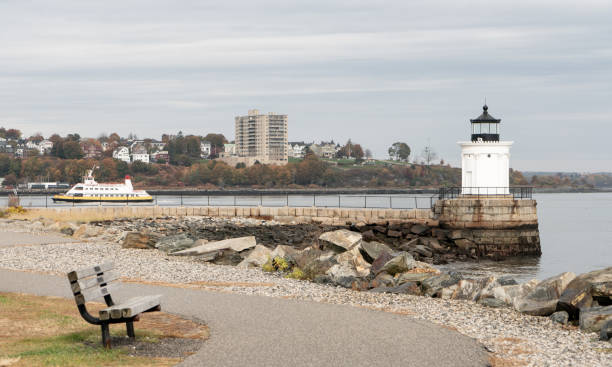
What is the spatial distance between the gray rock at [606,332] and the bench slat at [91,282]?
646 cm

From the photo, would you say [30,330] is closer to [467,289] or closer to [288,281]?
[288,281]

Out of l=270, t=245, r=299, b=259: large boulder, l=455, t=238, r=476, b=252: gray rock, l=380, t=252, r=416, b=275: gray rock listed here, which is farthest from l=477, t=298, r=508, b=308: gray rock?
l=455, t=238, r=476, b=252: gray rock

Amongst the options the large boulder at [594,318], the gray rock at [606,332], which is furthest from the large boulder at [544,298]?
the gray rock at [606,332]

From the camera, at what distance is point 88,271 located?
8719 millimetres

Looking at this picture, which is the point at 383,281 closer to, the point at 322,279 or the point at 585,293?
the point at 322,279

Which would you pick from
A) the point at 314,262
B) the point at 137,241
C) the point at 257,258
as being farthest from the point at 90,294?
the point at 137,241

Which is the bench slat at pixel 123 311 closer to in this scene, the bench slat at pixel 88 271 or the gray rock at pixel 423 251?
the bench slat at pixel 88 271

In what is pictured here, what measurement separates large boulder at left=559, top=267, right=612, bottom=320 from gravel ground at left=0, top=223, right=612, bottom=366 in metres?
0.47

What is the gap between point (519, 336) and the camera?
9.82 meters

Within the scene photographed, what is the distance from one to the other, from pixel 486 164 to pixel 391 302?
25.0 m

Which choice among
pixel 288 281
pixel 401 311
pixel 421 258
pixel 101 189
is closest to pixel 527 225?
pixel 421 258

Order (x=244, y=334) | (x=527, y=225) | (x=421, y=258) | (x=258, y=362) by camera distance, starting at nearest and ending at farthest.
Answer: (x=258, y=362) → (x=244, y=334) → (x=421, y=258) → (x=527, y=225)

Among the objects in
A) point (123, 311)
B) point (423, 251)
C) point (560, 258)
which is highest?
point (123, 311)

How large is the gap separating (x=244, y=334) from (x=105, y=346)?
5.81 feet
